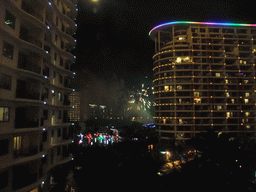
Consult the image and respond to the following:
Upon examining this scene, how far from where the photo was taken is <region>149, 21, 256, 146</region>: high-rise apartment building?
49188 mm

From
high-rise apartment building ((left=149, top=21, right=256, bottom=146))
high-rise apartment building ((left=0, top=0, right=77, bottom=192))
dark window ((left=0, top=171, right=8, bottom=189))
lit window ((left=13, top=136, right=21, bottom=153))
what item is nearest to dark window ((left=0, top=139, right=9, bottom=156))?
high-rise apartment building ((left=0, top=0, right=77, bottom=192))

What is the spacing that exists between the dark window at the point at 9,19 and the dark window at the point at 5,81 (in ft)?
12.1

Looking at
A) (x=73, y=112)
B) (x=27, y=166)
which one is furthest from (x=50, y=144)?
(x=73, y=112)

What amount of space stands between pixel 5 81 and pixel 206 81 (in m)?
49.7

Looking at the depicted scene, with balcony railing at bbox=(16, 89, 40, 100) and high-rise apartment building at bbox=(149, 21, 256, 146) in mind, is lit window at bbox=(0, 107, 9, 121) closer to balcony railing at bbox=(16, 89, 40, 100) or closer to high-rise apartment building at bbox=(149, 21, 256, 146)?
balcony railing at bbox=(16, 89, 40, 100)

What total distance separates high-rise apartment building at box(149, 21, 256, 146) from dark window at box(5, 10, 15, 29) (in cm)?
4318

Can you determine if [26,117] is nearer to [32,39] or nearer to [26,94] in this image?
[26,94]

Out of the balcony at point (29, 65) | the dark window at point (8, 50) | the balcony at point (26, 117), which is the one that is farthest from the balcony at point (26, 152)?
the dark window at point (8, 50)

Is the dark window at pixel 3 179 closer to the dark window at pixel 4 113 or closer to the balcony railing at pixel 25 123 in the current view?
the balcony railing at pixel 25 123

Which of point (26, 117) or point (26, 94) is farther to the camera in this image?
point (26, 117)

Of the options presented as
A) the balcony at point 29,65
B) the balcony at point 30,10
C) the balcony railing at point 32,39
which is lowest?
the balcony at point 29,65

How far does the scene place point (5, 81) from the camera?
11953mm

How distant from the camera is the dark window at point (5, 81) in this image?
11622 mm

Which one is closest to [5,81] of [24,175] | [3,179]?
[3,179]
